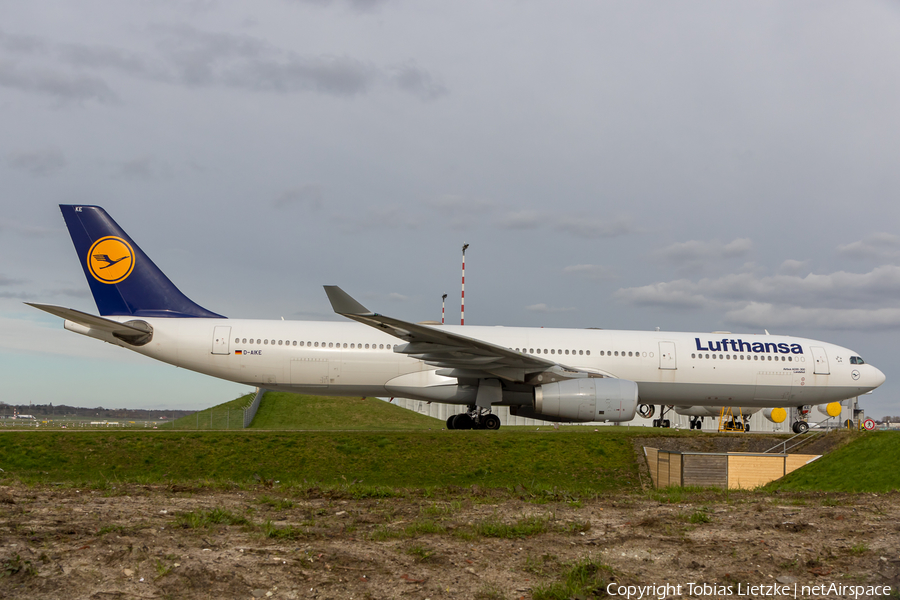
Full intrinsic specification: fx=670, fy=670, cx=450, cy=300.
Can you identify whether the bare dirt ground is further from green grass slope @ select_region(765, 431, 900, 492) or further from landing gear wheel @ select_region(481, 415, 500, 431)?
landing gear wheel @ select_region(481, 415, 500, 431)

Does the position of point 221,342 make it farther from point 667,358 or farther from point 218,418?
point 218,418

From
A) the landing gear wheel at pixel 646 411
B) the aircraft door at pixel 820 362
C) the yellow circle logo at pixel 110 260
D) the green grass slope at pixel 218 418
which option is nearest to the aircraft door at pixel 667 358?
the aircraft door at pixel 820 362

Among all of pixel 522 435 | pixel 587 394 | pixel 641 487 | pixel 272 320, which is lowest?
pixel 641 487

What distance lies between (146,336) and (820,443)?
18046 millimetres

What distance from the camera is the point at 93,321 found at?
17.4 m

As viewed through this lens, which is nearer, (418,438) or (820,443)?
(418,438)

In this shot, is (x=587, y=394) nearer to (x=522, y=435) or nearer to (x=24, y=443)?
(x=522, y=435)

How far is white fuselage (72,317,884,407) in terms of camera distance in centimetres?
1845

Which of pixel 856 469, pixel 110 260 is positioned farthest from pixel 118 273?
pixel 856 469

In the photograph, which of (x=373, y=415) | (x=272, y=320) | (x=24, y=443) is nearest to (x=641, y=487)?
(x=272, y=320)

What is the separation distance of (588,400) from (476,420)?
341 centimetres

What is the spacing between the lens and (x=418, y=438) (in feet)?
49.7

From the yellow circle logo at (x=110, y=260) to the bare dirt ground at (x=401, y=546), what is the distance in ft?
43.7

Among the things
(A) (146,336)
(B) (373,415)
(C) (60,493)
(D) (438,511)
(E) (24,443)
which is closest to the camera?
(D) (438,511)
